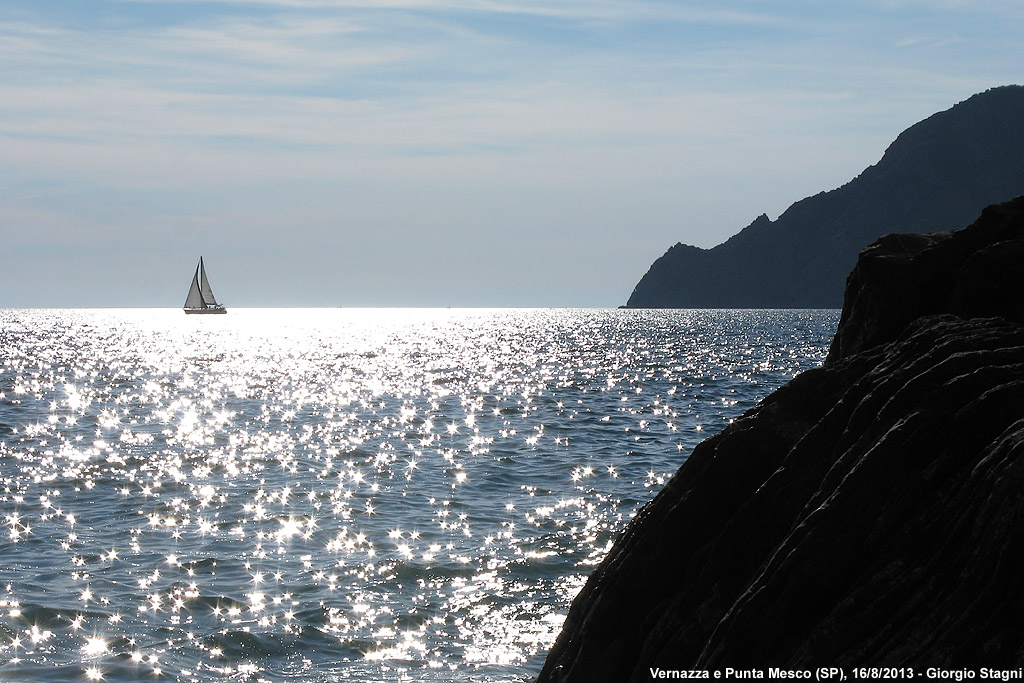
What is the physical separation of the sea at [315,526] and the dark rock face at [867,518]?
14.9 feet

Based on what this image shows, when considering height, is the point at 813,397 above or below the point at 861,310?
below

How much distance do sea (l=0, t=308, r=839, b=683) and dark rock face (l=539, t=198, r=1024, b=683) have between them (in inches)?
179

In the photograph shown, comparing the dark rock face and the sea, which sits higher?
the dark rock face

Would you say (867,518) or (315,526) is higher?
(867,518)

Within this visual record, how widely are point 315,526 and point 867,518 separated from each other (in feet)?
50.6

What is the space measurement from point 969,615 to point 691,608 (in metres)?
2.77

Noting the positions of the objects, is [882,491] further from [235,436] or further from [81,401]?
[81,401]

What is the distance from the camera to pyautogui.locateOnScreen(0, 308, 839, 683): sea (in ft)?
43.2

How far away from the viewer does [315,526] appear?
66.1 ft

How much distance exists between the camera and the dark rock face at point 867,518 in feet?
18.7

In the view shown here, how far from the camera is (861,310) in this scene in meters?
11.4

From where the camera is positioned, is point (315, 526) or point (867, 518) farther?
point (315, 526)

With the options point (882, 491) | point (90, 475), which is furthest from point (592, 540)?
point (90, 475)

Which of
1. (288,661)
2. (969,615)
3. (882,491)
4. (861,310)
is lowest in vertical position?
(288,661)
